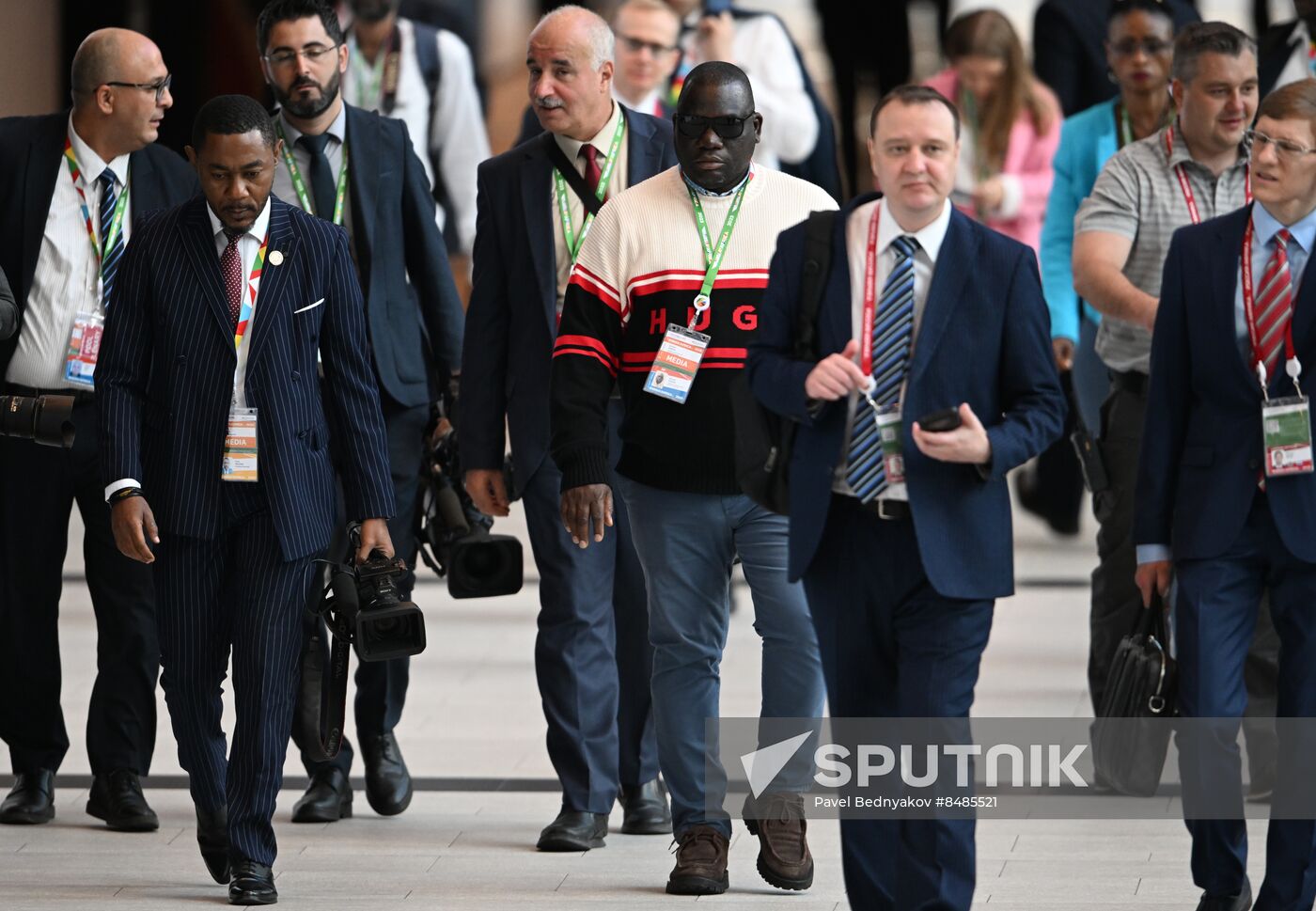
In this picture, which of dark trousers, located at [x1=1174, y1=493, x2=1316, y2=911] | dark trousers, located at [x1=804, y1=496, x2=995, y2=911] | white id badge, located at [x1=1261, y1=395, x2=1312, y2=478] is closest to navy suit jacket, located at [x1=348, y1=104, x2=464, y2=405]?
dark trousers, located at [x1=804, y1=496, x2=995, y2=911]

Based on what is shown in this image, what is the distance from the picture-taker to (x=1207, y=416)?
16.4ft

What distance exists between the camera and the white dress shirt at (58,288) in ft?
20.4

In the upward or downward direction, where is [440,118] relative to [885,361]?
upward

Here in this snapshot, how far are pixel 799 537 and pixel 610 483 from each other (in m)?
1.28

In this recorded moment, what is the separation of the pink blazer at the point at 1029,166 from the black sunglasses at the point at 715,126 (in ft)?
13.6

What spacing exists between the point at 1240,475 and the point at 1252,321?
1.03ft

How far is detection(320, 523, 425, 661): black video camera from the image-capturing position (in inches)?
210

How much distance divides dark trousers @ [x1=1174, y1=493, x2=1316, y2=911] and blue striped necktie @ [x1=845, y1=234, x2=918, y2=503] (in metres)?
0.85

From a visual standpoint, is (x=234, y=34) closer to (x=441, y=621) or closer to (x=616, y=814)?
(x=441, y=621)

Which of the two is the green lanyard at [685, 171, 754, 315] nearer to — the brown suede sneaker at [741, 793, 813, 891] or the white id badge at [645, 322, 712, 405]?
the white id badge at [645, 322, 712, 405]

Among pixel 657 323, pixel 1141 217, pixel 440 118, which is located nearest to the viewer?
pixel 657 323

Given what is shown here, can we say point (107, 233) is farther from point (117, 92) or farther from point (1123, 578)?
point (1123, 578)

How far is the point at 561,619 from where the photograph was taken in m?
6.07

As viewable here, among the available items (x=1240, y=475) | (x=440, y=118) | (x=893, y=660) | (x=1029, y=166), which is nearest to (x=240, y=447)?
(x=893, y=660)
